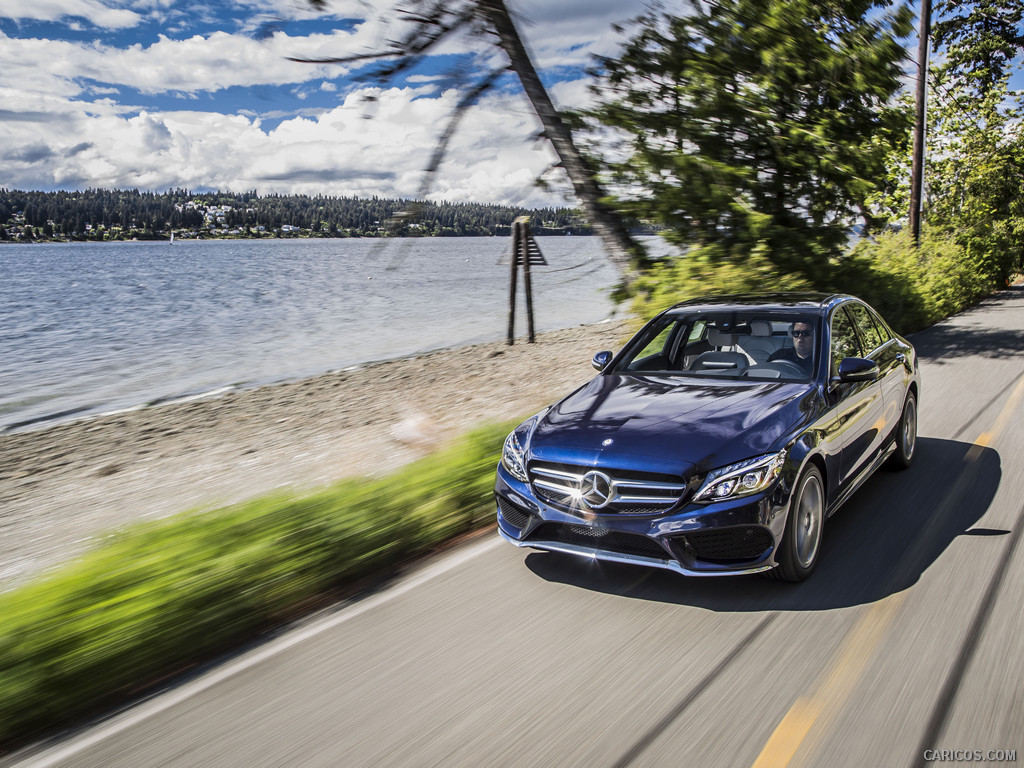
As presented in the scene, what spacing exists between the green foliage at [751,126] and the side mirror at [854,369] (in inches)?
281

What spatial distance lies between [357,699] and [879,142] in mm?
14039

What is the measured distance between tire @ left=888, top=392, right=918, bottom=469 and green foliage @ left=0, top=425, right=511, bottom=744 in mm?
3360

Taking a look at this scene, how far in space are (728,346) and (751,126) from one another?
8.45 metres

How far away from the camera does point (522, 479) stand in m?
4.71

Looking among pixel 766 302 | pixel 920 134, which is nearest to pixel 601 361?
pixel 766 302

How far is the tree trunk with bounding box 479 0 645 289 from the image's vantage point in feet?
39.8

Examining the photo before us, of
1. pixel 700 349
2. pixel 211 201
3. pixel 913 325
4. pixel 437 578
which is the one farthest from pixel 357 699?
pixel 211 201

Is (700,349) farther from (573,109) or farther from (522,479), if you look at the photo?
(573,109)

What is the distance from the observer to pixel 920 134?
2400 cm

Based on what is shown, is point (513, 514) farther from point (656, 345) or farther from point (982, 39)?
point (982, 39)

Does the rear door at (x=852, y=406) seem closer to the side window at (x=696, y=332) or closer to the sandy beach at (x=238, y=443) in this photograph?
the side window at (x=696, y=332)

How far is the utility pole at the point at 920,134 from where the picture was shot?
75.8 feet

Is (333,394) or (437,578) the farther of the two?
(333,394)

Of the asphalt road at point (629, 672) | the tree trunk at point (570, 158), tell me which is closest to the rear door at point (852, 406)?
the asphalt road at point (629, 672)
